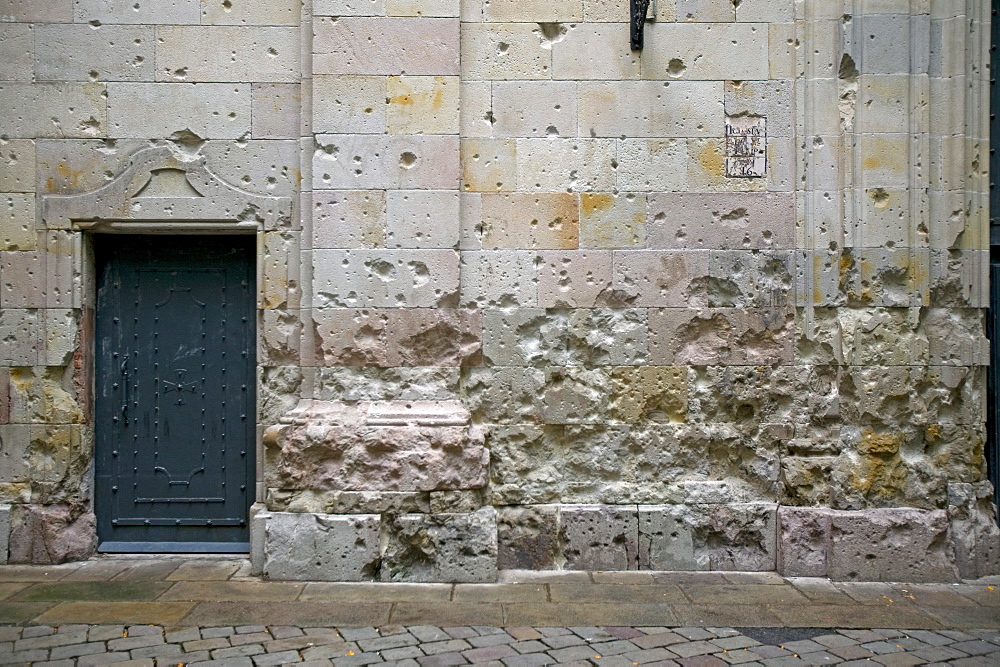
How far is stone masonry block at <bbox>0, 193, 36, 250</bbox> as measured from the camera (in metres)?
4.80

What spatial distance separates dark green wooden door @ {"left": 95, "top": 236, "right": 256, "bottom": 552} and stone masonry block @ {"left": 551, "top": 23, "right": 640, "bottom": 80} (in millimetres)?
2505

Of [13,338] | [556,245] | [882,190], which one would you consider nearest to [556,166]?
[556,245]

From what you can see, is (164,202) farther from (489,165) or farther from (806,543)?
(806,543)

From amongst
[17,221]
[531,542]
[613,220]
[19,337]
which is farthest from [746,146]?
[19,337]

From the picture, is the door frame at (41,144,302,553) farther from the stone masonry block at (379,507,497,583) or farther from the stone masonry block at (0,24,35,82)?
the stone masonry block at (379,507,497,583)

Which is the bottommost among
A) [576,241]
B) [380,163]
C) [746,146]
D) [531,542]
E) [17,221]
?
[531,542]

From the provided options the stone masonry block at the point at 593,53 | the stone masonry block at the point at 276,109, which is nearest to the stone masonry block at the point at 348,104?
the stone masonry block at the point at 276,109

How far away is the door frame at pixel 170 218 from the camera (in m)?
4.79

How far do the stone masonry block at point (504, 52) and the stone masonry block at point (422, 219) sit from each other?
31.5 inches

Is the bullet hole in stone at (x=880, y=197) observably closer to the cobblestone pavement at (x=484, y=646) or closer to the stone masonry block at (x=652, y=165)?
the stone masonry block at (x=652, y=165)

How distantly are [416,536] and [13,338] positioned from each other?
9.17ft

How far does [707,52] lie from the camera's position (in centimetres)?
482

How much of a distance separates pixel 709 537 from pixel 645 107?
269 cm

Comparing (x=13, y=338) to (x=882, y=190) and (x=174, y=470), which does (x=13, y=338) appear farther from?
(x=882, y=190)
